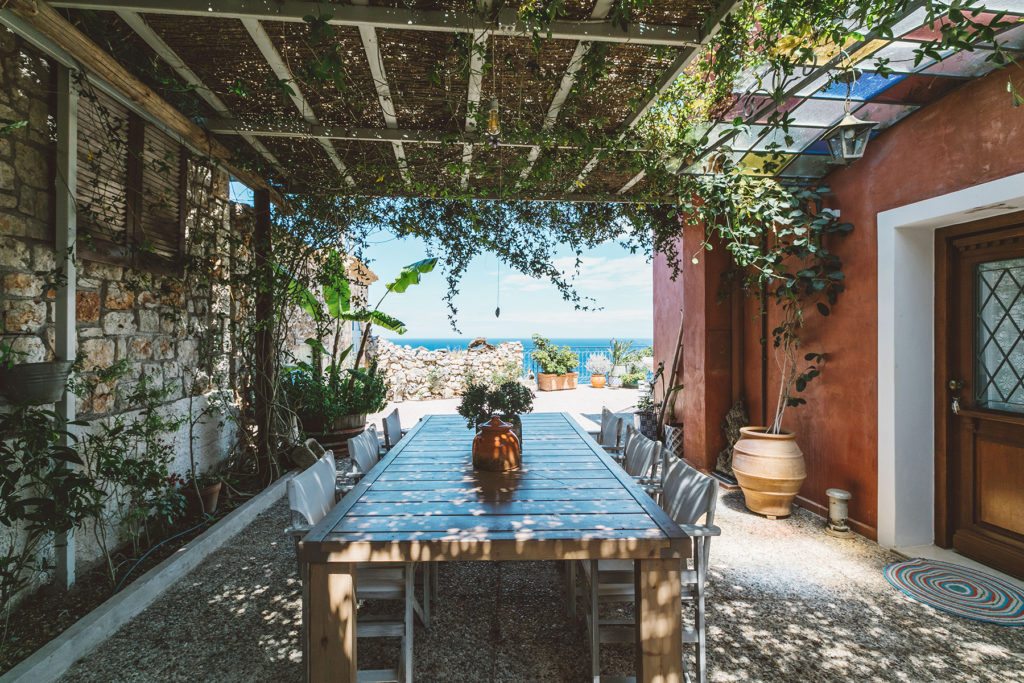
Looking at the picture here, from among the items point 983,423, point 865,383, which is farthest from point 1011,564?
point 865,383

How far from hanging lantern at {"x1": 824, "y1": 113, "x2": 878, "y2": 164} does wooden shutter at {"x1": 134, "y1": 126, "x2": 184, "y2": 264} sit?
452cm

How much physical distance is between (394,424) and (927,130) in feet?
14.8

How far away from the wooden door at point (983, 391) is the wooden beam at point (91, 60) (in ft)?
17.3

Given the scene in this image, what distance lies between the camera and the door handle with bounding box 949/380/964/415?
347 cm

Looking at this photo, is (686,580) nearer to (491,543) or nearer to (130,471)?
(491,543)

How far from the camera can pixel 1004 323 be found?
325 cm

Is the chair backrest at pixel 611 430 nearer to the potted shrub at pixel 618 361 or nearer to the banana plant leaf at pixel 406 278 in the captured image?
the banana plant leaf at pixel 406 278


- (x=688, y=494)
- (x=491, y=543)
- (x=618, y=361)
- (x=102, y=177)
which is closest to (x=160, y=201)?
(x=102, y=177)

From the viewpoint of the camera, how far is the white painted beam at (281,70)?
2.62 metres

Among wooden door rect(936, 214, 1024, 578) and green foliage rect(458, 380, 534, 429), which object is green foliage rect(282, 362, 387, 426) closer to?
green foliage rect(458, 380, 534, 429)

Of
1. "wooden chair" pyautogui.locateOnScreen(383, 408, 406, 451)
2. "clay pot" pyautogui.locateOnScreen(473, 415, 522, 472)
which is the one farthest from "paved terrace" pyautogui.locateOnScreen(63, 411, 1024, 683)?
"wooden chair" pyautogui.locateOnScreen(383, 408, 406, 451)

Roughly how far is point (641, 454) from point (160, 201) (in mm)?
3840

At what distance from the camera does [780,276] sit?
4.27 m

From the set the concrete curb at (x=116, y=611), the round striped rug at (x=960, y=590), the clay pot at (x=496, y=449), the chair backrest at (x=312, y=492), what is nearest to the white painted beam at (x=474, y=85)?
the clay pot at (x=496, y=449)
